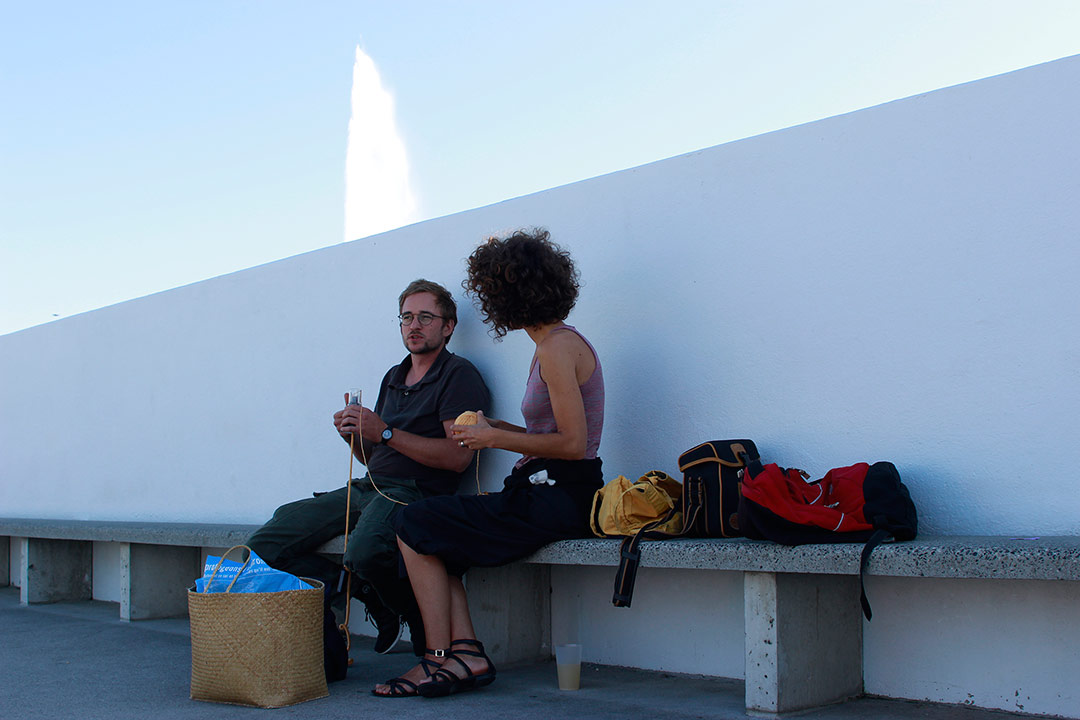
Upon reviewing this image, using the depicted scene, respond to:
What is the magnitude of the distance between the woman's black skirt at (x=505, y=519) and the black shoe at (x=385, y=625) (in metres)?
0.72

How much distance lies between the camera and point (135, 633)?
4.48 m

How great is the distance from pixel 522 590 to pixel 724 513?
3.45ft

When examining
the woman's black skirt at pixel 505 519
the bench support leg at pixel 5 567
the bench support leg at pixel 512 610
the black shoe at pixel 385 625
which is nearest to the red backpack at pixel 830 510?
the woman's black skirt at pixel 505 519

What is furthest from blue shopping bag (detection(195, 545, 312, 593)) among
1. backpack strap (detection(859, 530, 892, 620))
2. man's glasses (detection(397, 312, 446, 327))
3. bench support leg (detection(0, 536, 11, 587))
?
bench support leg (detection(0, 536, 11, 587))

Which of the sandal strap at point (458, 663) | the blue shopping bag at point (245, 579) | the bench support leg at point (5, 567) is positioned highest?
the blue shopping bag at point (245, 579)

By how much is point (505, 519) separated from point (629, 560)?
1.40 feet

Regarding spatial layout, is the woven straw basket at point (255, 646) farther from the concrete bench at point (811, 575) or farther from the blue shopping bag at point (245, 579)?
the concrete bench at point (811, 575)

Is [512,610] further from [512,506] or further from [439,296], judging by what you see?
[439,296]

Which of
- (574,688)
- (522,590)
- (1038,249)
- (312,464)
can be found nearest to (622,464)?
(522,590)

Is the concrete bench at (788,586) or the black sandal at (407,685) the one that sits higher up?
the concrete bench at (788,586)

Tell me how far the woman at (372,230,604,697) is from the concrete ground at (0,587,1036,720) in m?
0.15

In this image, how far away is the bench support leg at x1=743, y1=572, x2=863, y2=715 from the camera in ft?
8.51

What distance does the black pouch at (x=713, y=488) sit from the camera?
2816 millimetres

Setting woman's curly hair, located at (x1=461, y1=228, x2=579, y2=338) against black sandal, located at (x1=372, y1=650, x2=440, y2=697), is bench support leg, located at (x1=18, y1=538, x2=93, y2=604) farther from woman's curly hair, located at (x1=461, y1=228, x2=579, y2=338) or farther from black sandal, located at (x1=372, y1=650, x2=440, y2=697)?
woman's curly hair, located at (x1=461, y1=228, x2=579, y2=338)
